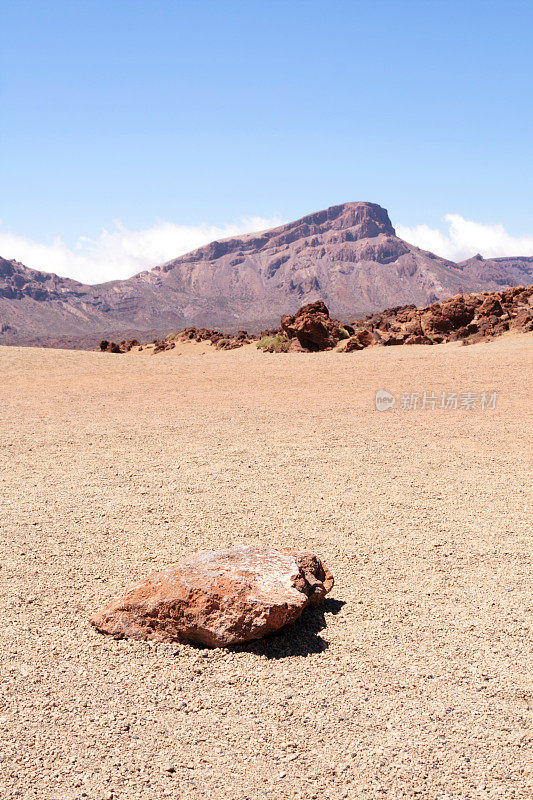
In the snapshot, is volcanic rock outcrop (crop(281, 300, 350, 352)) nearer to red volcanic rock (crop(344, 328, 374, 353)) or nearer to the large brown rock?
red volcanic rock (crop(344, 328, 374, 353))

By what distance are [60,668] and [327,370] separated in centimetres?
1454

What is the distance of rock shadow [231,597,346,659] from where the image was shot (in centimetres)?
410

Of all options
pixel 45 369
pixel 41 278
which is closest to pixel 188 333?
pixel 45 369

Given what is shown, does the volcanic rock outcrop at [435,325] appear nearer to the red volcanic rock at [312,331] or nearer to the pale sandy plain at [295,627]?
the red volcanic rock at [312,331]

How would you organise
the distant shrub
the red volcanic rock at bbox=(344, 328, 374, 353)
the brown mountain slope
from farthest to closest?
the brown mountain slope → the distant shrub → the red volcanic rock at bbox=(344, 328, 374, 353)

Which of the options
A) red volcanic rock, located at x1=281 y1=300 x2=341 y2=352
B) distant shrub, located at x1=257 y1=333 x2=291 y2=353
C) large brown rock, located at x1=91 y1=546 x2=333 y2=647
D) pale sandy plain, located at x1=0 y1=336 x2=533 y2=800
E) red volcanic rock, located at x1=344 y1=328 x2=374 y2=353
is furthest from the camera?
distant shrub, located at x1=257 y1=333 x2=291 y2=353

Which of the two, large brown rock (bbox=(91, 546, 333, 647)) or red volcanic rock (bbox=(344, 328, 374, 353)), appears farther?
red volcanic rock (bbox=(344, 328, 374, 353))

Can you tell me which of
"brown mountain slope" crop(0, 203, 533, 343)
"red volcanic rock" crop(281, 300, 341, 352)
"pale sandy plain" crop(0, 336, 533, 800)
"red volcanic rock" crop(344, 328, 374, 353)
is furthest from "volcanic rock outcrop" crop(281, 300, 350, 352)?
"brown mountain slope" crop(0, 203, 533, 343)

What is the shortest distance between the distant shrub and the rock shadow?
19627 mm

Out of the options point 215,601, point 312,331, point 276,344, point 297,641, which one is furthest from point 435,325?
point 215,601

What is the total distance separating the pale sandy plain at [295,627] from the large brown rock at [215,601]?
5.1 inches

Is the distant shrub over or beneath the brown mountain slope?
beneath

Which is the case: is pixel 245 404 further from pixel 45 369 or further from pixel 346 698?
pixel 346 698

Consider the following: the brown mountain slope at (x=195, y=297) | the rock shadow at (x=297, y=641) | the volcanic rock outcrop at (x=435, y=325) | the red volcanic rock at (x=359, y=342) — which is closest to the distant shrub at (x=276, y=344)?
the volcanic rock outcrop at (x=435, y=325)
